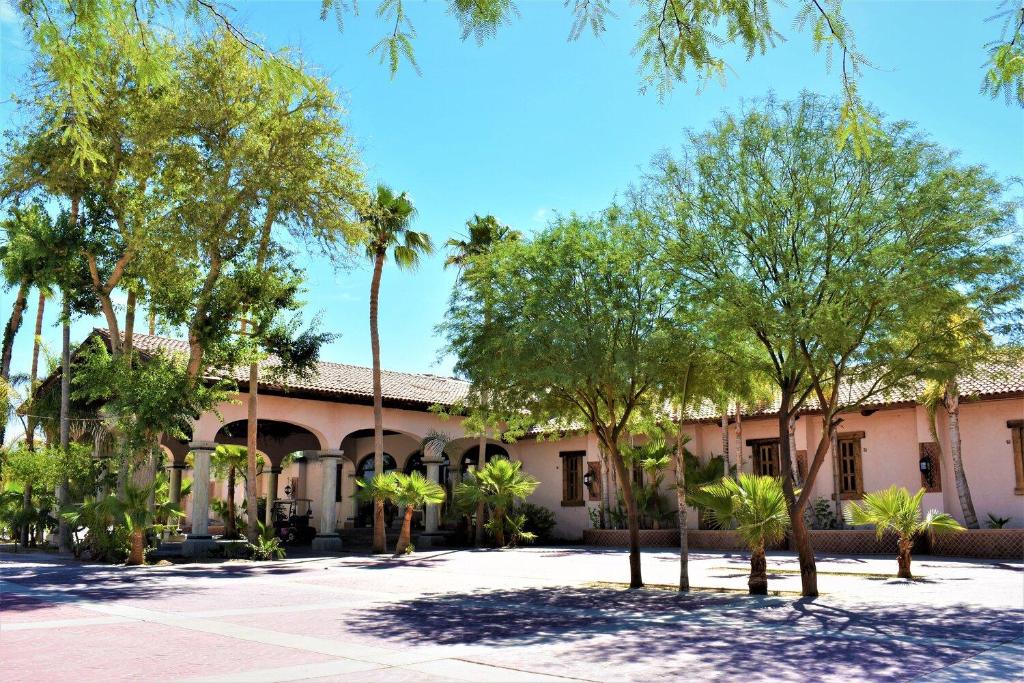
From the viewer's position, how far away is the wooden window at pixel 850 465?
24.9m

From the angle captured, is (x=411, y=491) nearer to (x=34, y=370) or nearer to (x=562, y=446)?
(x=562, y=446)

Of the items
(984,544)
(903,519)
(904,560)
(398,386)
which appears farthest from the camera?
(398,386)

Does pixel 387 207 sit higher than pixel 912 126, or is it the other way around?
pixel 387 207

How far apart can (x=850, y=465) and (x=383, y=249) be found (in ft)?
49.1

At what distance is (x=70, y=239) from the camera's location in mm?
19078

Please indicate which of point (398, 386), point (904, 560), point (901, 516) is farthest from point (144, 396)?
point (904, 560)

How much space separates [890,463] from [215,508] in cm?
2200

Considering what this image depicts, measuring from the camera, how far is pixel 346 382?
27.7 meters

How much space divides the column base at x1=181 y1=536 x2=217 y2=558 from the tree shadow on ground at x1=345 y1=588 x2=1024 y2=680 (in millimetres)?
11057

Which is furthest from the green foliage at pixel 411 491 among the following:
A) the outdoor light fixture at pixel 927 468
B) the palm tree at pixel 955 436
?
the outdoor light fixture at pixel 927 468

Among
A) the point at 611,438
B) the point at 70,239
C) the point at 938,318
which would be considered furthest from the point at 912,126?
the point at 70,239

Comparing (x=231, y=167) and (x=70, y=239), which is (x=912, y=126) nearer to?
(x=231, y=167)

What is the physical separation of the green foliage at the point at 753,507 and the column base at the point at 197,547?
46.6ft

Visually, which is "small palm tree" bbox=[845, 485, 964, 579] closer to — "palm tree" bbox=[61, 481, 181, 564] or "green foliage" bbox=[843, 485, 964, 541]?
"green foliage" bbox=[843, 485, 964, 541]
